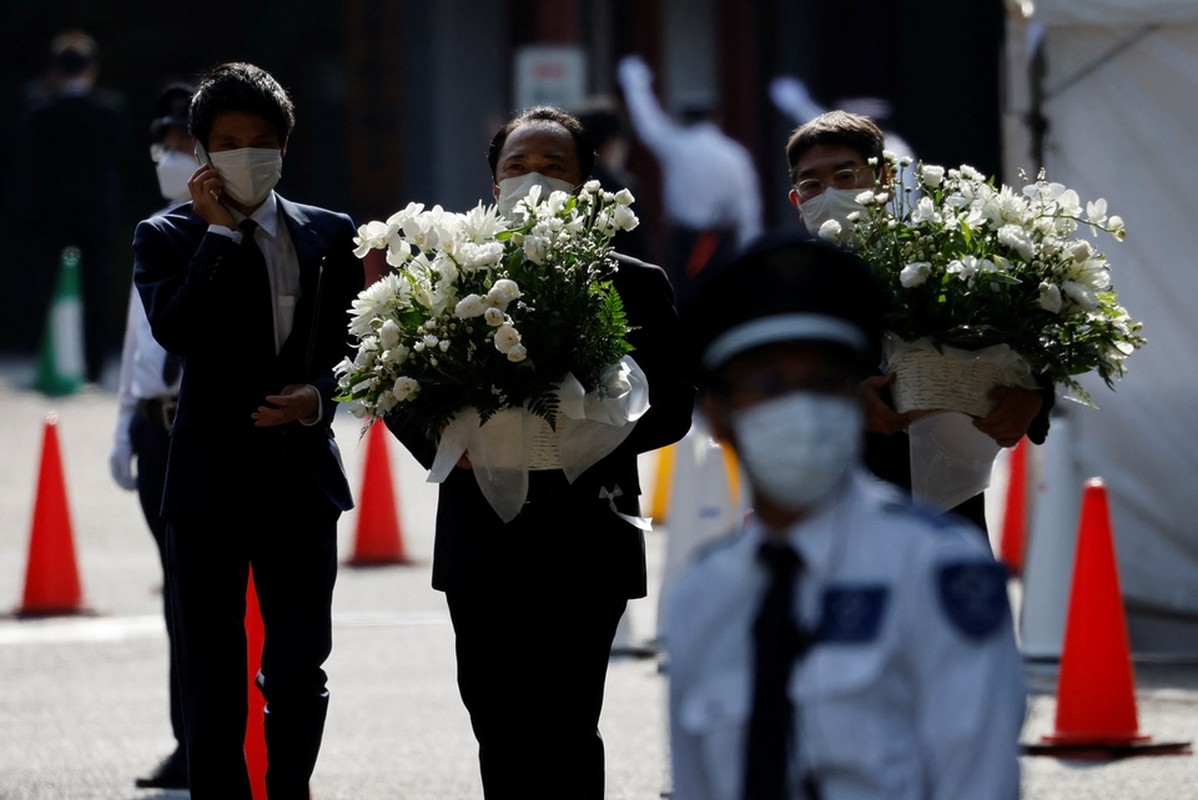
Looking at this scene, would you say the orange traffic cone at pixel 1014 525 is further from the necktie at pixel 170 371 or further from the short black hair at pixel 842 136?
the short black hair at pixel 842 136

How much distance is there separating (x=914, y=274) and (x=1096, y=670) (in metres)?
2.92

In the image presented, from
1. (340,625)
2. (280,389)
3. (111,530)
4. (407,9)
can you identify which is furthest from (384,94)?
(280,389)

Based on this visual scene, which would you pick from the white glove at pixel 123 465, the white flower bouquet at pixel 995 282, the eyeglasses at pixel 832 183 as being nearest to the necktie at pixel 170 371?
the white glove at pixel 123 465

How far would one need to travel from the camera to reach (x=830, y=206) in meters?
5.57

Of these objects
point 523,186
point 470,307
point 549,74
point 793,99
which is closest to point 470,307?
point 470,307

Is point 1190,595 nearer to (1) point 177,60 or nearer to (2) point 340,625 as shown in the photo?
(2) point 340,625

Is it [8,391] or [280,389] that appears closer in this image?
[280,389]

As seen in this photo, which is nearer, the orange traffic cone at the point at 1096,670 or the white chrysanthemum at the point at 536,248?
the white chrysanthemum at the point at 536,248

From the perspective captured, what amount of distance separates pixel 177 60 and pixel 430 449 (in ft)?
65.6

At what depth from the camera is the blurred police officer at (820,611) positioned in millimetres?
3139

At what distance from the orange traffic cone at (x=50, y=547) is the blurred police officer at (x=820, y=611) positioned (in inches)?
309

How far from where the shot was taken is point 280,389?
5719mm

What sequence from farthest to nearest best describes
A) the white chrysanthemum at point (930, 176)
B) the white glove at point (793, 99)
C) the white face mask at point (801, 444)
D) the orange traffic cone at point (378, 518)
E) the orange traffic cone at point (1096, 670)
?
the white glove at point (793, 99), the orange traffic cone at point (378, 518), the orange traffic cone at point (1096, 670), the white chrysanthemum at point (930, 176), the white face mask at point (801, 444)

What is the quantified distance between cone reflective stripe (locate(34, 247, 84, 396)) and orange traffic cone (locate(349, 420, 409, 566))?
6647 mm
